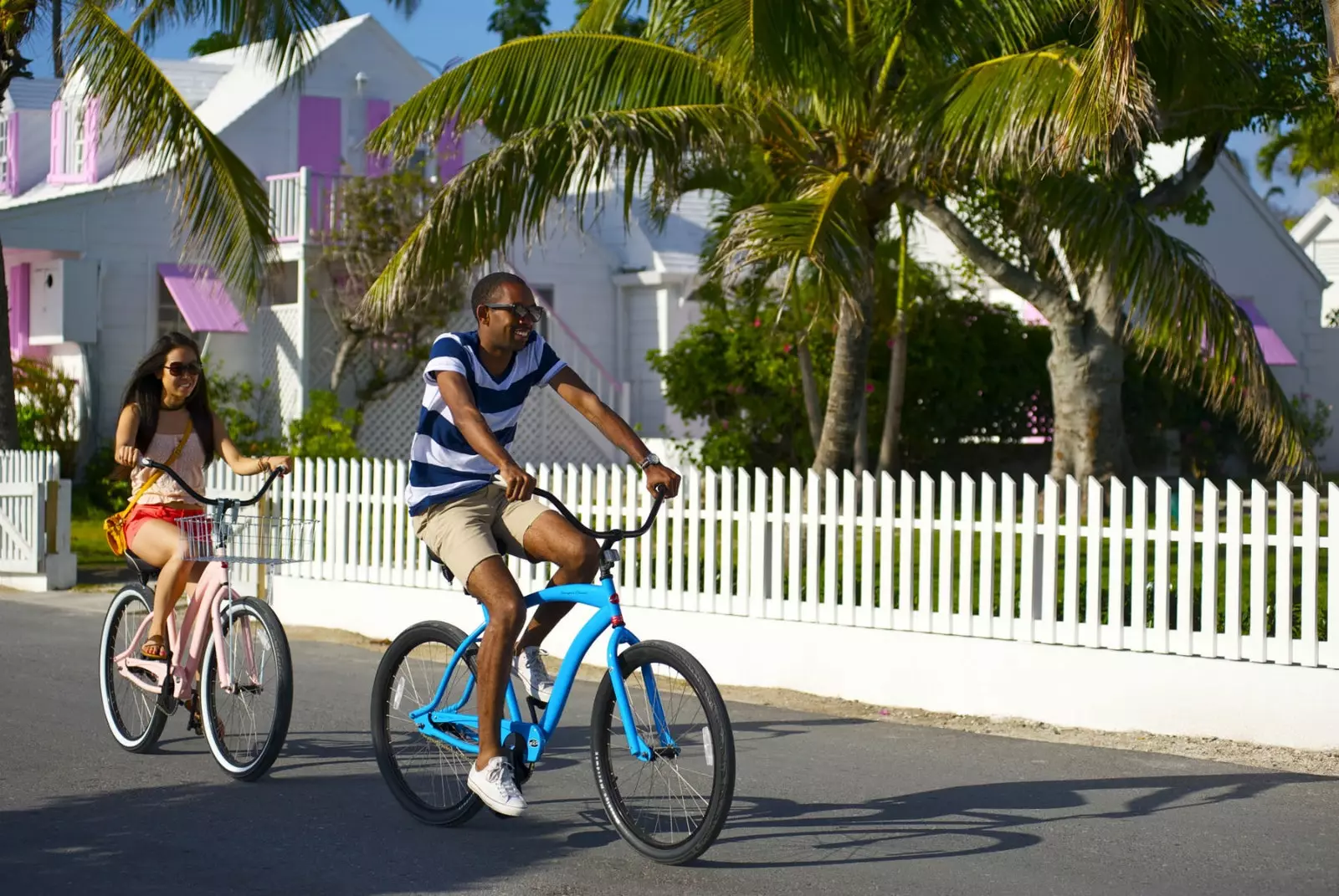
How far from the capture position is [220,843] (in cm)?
570

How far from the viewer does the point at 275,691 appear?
6555 mm

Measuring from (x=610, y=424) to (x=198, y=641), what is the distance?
216cm

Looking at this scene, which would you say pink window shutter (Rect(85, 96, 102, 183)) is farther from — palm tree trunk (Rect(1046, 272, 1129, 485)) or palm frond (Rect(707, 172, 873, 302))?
palm frond (Rect(707, 172, 873, 302))

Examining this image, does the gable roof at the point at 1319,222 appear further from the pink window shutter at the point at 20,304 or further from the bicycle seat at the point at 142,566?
the bicycle seat at the point at 142,566

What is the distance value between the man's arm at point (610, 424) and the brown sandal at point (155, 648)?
2226 mm

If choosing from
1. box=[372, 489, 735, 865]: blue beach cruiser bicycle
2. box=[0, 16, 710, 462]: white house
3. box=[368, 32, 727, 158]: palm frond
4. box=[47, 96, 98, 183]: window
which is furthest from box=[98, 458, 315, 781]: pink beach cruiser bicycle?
box=[47, 96, 98, 183]: window

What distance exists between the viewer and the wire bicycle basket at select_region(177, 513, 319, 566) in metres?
6.61

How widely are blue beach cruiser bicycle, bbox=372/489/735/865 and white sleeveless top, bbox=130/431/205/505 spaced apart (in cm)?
165

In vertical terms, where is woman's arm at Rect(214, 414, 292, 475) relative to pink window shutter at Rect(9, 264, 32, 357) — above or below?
below

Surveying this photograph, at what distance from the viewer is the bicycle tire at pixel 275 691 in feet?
21.3

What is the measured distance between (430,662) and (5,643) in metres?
6.00

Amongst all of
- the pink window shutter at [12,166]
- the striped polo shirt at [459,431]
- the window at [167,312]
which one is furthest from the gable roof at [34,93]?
the striped polo shirt at [459,431]

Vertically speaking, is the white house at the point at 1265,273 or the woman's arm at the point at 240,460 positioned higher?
the white house at the point at 1265,273

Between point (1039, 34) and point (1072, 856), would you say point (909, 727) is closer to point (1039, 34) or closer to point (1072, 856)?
point (1072, 856)
